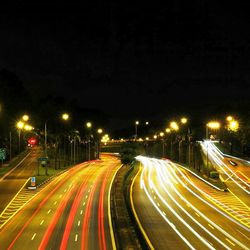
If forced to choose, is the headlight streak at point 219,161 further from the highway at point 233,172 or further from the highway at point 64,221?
the highway at point 64,221

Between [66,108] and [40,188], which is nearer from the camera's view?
[40,188]

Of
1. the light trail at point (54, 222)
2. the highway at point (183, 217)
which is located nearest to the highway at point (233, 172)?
the highway at point (183, 217)

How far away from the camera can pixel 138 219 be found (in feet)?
181

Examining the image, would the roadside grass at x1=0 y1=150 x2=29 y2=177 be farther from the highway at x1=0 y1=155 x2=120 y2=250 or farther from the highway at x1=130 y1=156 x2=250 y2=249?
the highway at x1=130 y1=156 x2=250 y2=249

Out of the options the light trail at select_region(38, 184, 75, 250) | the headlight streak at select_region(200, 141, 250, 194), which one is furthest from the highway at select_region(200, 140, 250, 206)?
the light trail at select_region(38, 184, 75, 250)

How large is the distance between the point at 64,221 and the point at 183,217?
13.5 meters

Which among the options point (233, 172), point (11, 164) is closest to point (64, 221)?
point (233, 172)

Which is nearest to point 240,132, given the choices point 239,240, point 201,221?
point 201,221

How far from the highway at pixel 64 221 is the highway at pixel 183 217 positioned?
13.0 ft

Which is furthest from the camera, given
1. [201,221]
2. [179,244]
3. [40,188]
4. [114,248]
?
[40,188]

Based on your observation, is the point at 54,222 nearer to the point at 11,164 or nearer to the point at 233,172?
the point at 233,172

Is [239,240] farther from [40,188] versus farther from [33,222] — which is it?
[40,188]

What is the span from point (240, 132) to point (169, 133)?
5086 centimetres

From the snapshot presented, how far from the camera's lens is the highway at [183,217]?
44250mm
